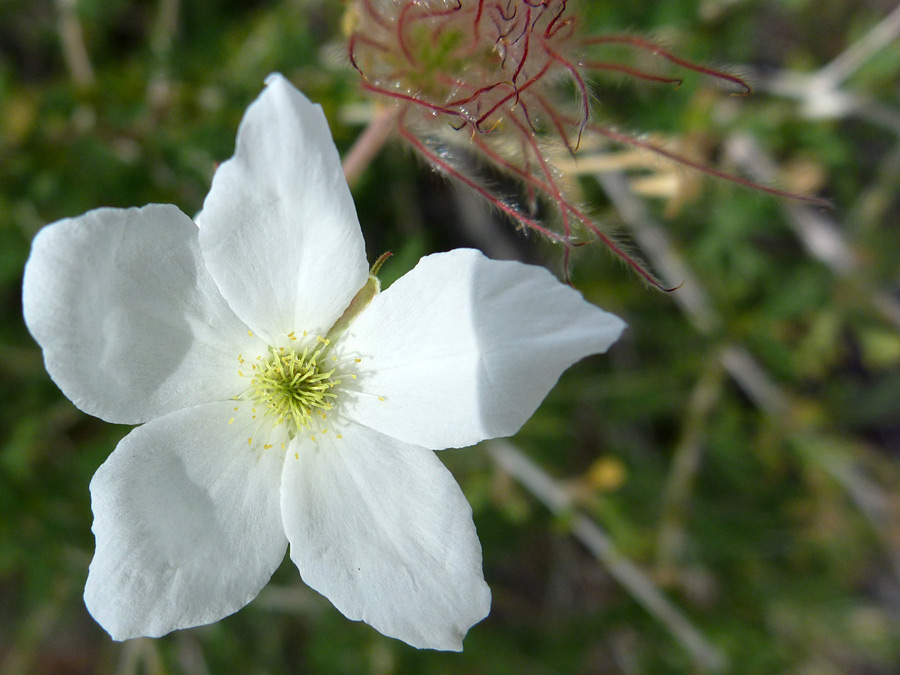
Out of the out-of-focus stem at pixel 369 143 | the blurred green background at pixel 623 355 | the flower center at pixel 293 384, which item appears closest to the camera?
the flower center at pixel 293 384

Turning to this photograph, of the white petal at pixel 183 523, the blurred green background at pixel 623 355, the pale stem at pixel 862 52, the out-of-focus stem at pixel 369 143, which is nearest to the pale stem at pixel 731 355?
the blurred green background at pixel 623 355

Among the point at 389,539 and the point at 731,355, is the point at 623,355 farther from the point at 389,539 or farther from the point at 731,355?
the point at 389,539

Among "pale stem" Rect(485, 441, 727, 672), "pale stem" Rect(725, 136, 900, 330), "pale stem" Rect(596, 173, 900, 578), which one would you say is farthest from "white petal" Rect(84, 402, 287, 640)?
"pale stem" Rect(725, 136, 900, 330)

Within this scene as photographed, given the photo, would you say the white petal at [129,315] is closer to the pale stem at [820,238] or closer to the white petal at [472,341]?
the white petal at [472,341]

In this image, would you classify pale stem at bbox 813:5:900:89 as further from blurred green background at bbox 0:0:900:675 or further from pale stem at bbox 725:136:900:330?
pale stem at bbox 725:136:900:330

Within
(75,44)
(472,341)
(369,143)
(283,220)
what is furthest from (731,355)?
(75,44)

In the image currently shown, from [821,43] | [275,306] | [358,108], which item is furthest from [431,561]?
[821,43]

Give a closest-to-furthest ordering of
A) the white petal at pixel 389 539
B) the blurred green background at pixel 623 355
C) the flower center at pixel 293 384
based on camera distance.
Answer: the white petal at pixel 389 539 → the flower center at pixel 293 384 → the blurred green background at pixel 623 355
